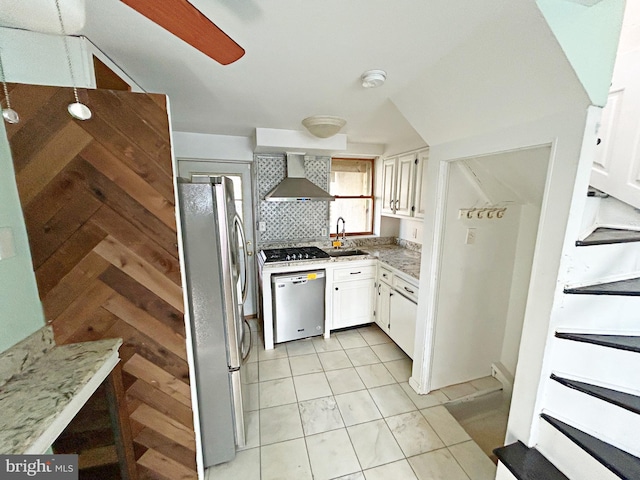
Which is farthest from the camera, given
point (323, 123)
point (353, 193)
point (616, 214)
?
point (353, 193)

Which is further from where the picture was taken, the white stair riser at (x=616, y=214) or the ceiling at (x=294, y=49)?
the white stair riser at (x=616, y=214)

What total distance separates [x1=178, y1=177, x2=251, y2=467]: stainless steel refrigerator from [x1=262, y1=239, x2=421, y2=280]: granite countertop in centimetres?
112

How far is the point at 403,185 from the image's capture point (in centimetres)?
291

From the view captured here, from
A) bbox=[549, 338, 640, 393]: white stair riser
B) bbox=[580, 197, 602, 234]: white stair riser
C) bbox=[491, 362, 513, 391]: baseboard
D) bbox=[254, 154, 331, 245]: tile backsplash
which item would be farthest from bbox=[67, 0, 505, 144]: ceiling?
bbox=[491, 362, 513, 391]: baseboard

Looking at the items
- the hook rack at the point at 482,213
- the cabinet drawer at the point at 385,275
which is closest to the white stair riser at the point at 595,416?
the hook rack at the point at 482,213

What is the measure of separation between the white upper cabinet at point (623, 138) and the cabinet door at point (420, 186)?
1.23 metres

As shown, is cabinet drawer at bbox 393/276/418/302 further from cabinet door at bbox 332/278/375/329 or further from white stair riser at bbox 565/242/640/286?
white stair riser at bbox 565/242/640/286

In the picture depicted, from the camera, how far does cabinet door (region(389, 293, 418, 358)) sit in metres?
2.34

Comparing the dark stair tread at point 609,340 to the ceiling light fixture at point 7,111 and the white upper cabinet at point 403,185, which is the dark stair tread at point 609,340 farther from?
the ceiling light fixture at point 7,111

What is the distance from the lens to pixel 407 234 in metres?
3.41

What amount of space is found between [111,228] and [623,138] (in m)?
2.89

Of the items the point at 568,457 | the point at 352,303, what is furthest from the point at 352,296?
the point at 568,457

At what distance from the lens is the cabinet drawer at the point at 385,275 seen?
268 centimetres

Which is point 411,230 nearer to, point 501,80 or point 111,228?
point 501,80
